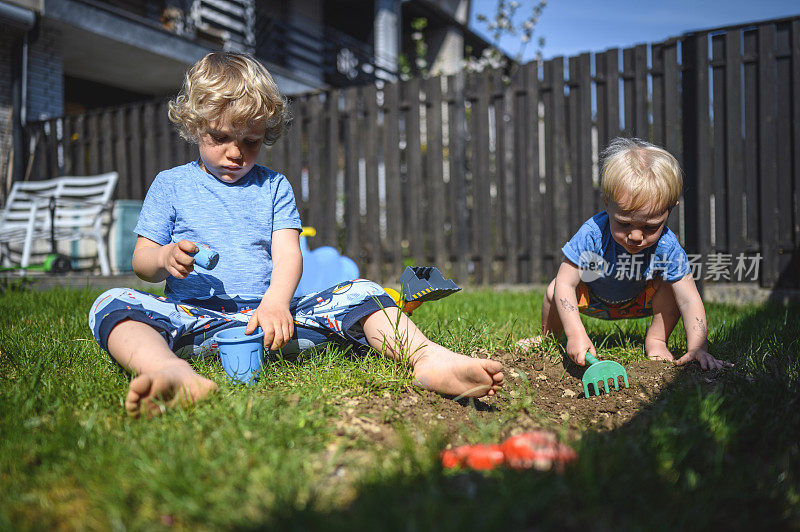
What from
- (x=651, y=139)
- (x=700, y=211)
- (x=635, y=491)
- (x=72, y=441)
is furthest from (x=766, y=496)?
(x=651, y=139)

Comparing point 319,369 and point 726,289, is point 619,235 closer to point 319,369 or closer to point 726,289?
point 319,369

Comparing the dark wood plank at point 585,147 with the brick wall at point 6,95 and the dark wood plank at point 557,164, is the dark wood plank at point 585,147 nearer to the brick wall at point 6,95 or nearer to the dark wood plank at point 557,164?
the dark wood plank at point 557,164

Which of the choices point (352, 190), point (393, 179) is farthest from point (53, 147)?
point (393, 179)

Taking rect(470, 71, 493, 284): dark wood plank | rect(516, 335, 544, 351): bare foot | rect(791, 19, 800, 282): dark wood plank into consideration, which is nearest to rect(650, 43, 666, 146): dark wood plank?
rect(791, 19, 800, 282): dark wood plank

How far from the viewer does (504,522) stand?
964mm

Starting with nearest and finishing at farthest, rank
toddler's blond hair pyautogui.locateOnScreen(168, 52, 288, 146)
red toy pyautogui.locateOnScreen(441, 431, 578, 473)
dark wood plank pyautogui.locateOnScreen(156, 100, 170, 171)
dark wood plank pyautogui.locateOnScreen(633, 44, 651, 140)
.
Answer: red toy pyautogui.locateOnScreen(441, 431, 578, 473) < toddler's blond hair pyautogui.locateOnScreen(168, 52, 288, 146) < dark wood plank pyautogui.locateOnScreen(633, 44, 651, 140) < dark wood plank pyautogui.locateOnScreen(156, 100, 170, 171)

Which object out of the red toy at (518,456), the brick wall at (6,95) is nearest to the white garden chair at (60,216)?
the brick wall at (6,95)

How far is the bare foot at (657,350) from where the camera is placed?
236 cm

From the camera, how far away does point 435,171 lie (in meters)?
5.60

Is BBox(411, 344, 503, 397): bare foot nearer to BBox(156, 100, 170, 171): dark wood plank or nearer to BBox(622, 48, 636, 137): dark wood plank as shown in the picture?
BBox(622, 48, 636, 137): dark wood plank

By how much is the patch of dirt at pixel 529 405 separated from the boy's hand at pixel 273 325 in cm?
28

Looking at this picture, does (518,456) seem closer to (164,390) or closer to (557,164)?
(164,390)

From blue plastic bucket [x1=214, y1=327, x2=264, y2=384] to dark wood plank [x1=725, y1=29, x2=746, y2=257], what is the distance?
4076 mm

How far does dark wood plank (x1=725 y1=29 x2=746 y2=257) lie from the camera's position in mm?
4500
